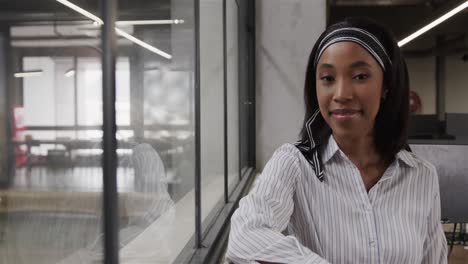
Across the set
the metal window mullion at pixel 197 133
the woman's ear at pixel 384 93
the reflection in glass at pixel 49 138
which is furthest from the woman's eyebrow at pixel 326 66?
the metal window mullion at pixel 197 133

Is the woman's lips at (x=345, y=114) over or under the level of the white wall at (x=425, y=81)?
under

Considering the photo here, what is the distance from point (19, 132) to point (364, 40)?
818mm

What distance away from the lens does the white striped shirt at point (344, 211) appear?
2.72 feet

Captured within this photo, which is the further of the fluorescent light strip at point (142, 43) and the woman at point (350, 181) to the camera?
the fluorescent light strip at point (142, 43)

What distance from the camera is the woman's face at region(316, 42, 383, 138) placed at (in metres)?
0.82

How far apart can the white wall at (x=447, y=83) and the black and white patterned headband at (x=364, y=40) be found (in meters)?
13.5

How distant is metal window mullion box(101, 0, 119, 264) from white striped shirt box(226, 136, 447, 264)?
0.65m

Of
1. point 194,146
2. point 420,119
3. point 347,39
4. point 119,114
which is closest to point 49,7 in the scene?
point 119,114

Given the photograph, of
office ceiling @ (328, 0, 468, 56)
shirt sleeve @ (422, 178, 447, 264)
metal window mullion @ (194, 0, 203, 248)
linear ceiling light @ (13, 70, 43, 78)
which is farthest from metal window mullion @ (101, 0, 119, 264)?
office ceiling @ (328, 0, 468, 56)

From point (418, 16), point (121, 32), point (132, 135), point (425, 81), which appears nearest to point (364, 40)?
point (121, 32)

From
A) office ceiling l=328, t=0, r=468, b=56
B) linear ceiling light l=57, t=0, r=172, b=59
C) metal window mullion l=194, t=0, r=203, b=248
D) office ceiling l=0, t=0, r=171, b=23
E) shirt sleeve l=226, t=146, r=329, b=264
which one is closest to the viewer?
shirt sleeve l=226, t=146, r=329, b=264

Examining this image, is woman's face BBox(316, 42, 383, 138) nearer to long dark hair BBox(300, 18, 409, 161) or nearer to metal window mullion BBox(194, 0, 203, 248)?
long dark hair BBox(300, 18, 409, 161)

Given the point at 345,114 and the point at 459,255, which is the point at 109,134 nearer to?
the point at 345,114

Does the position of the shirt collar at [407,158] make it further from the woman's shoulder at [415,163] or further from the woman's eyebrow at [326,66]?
the woman's eyebrow at [326,66]
